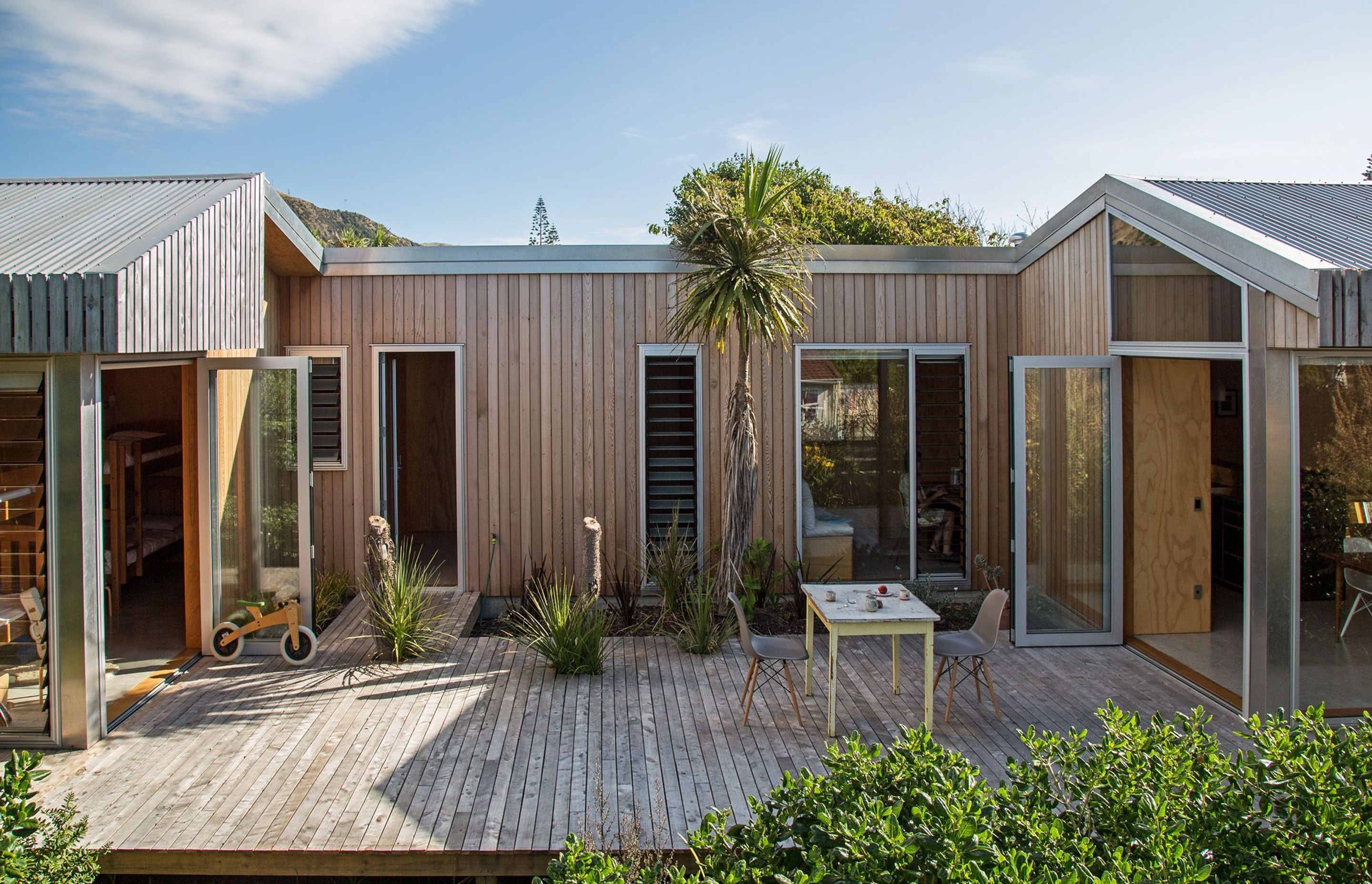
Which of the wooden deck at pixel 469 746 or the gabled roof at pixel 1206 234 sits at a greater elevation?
the gabled roof at pixel 1206 234

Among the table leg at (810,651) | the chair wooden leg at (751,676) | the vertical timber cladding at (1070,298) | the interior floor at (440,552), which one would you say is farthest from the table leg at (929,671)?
the interior floor at (440,552)

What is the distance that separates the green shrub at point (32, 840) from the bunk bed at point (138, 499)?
4342 millimetres

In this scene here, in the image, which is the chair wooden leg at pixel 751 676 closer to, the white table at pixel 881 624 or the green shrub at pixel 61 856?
the white table at pixel 881 624

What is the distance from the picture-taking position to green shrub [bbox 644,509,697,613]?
7574mm

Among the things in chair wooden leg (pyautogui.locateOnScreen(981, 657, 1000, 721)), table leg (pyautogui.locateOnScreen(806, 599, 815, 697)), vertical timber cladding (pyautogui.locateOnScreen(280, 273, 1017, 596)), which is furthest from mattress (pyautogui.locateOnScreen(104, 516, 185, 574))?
chair wooden leg (pyautogui.locateOnScreen(981, 657, 1000, 721))

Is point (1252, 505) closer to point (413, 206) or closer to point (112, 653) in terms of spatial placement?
point (112, 653)

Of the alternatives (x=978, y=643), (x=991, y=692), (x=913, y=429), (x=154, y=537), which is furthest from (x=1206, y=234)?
(x=154, y=537)

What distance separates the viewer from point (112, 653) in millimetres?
6484

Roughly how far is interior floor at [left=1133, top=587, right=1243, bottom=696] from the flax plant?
10.1ft

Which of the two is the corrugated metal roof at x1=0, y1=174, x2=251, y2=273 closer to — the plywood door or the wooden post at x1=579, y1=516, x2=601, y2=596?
the wooden post at x1=579, y1=516, x2=601, y2=596

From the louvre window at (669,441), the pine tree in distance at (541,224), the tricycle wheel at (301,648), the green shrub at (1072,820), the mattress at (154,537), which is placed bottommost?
the tricycle wheel at (301,648)

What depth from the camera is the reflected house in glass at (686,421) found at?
16.0ft

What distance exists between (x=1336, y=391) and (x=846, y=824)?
4050 mm

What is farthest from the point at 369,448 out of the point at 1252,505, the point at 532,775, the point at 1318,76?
the point at 1318,76
